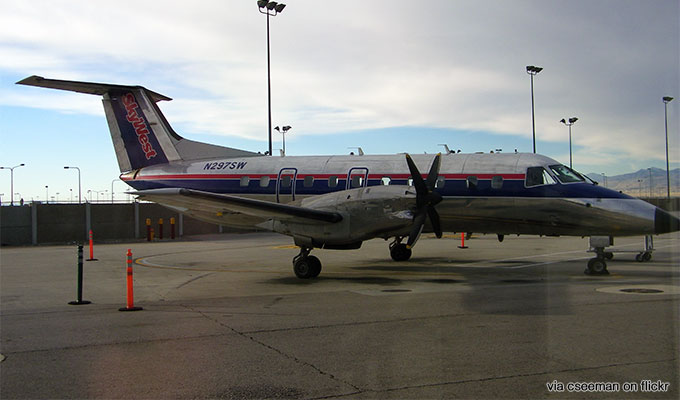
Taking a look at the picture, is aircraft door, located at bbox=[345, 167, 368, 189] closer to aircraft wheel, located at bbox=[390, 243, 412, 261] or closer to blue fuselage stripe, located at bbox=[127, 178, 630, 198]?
blue fuselage stripe, located at bbox=[127, 178, 630, 198]

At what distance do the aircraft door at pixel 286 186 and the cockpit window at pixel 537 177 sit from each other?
7101 mm

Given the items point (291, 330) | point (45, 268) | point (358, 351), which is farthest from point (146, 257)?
point (358, 351)

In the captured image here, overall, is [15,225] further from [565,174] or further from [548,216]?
[565,174]

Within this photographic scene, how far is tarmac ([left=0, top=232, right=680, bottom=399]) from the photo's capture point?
6.08m

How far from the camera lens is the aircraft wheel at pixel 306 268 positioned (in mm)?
15141

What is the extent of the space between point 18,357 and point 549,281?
1174 centimetres

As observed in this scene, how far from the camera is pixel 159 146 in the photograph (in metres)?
20.0

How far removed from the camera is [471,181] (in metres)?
16.1

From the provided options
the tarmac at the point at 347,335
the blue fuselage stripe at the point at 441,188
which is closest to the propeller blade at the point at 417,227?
the tarmac at the point at 347,335

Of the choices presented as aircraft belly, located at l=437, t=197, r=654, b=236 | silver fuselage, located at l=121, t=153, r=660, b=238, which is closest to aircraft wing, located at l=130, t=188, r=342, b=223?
silver fuselage, located at l=121, t=153, r=660, b=238

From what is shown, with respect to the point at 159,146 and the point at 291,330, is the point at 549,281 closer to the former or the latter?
the point at 291,330

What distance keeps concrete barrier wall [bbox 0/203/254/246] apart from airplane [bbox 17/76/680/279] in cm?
1409

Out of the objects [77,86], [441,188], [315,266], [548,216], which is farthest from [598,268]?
[77,86]

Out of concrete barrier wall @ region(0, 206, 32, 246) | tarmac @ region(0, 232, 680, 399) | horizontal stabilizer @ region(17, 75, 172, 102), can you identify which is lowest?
tarmac @ region(0, 232, 680, 399)
